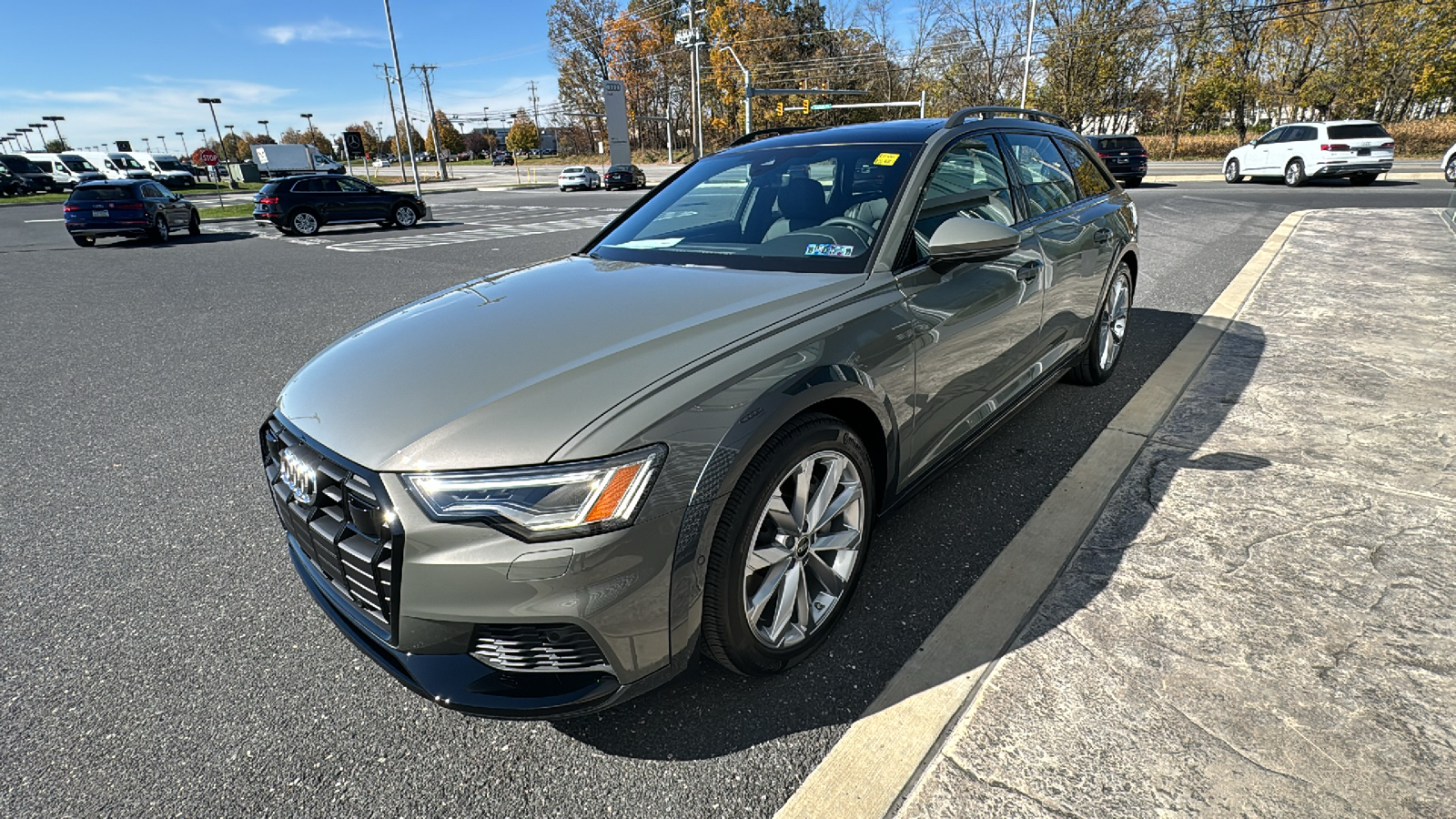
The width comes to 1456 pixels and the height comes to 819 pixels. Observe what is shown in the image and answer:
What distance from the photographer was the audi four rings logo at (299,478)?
6.08 ft

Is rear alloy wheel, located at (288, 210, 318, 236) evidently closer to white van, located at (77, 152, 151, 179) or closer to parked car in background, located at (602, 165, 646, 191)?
parked car in background, located at (602, 165, 646, 191)

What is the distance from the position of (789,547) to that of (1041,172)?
2781 millimetres

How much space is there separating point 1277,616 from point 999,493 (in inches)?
43.8

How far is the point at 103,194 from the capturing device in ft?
51.9

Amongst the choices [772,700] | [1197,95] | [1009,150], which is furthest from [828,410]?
[1197,95]

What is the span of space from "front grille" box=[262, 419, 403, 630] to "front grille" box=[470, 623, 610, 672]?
251 mm

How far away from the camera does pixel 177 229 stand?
17703 mm

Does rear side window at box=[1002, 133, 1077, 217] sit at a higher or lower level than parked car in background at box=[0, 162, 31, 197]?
lower

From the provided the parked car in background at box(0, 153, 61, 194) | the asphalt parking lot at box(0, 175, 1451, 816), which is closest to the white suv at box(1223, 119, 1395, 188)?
the asphalt parking lot at box(0, 175, 1451, 816)

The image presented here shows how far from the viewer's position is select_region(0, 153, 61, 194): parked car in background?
46.1 m

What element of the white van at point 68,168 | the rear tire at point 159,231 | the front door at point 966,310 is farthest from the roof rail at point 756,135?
the white van at point 68,168

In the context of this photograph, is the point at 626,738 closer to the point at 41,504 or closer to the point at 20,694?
the point at 20,694

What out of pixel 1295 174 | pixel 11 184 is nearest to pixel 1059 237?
pixel 1295 174

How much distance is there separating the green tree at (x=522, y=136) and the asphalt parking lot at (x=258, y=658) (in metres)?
101
